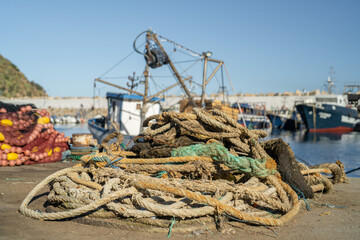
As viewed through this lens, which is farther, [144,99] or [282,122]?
[282,122]

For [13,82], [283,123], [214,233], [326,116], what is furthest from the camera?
[13,82]

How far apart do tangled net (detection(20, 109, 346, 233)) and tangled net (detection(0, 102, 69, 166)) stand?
3.36m

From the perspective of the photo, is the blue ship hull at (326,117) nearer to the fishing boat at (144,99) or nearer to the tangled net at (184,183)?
the fishing boat at (144,99)

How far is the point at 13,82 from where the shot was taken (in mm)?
73000

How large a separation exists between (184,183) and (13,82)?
8009 cm

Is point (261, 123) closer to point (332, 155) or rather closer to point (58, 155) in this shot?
point (332, 155)

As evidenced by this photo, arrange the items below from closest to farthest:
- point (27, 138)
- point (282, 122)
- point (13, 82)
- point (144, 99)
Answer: point (27, 138), point (144, 99), point (282, 122), point (13, 82)

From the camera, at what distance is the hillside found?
69375mm

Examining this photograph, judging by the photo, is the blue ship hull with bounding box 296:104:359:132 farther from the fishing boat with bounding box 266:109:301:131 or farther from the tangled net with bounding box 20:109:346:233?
the tangled net with bounding box 20:109:346:233

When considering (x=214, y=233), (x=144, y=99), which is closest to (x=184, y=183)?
(x=214, y=233)

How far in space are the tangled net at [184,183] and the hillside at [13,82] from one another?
70.8 meters

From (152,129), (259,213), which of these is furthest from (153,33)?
(259,213)

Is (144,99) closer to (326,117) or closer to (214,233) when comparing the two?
(214,233)

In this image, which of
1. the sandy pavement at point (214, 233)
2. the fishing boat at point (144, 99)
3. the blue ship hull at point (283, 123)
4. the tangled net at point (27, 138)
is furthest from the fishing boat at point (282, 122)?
the sandy pavement at point (214, 233)
